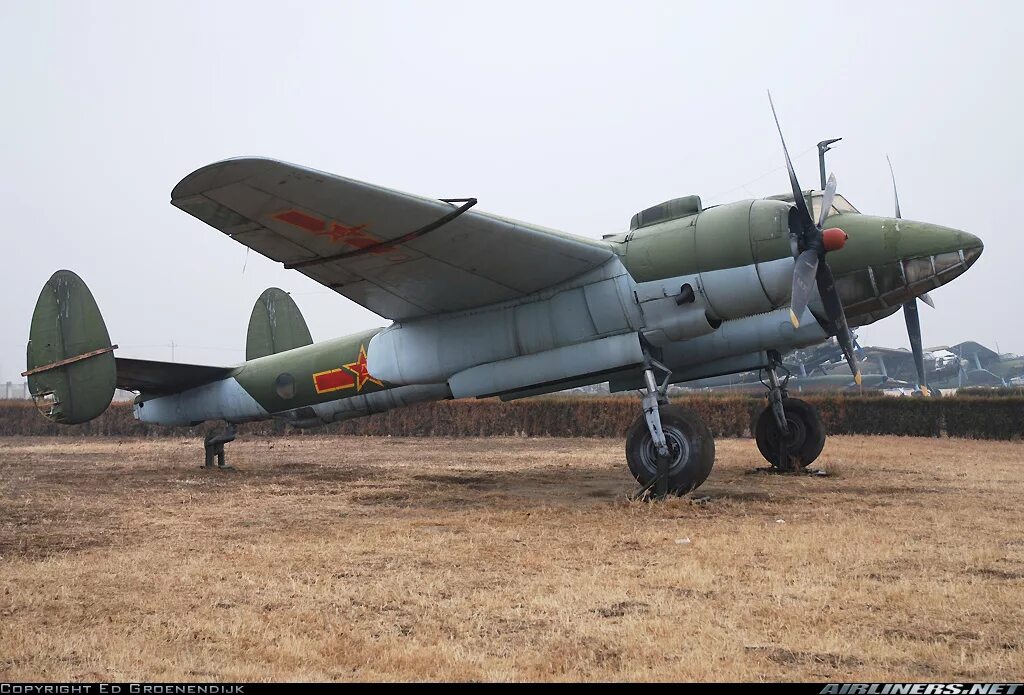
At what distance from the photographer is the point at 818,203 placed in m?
11.1

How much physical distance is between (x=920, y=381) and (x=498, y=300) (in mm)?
10213

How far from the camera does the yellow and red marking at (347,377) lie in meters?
13.7

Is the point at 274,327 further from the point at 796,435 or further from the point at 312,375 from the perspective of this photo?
the point at 796,435

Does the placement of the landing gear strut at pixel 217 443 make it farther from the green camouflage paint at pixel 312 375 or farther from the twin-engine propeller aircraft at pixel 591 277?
the twin-engine propeller aircraft at pixel 591 277

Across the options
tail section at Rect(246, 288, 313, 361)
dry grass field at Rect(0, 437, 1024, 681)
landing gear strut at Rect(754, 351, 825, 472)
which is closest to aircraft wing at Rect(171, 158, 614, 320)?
dry grass field at Rect(0, 437, 1024, 681)

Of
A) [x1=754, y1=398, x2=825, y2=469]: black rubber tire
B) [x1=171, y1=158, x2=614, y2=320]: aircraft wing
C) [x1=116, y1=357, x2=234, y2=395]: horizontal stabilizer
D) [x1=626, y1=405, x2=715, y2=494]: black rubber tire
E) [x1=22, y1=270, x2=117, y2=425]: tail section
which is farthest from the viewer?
[x1=116, y1=357, x2=234, y2=395]: horizontal stabilizer

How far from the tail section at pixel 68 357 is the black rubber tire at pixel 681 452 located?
29.9 feet

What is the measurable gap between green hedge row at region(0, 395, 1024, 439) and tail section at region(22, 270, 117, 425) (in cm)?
1300

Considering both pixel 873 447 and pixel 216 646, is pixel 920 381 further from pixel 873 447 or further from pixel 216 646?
pixel 216 646

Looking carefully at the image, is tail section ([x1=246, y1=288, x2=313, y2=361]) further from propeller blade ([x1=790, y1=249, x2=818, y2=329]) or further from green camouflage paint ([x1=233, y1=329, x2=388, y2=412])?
propeller blade ([x1=790, y1=249, x2=818, y2=329])

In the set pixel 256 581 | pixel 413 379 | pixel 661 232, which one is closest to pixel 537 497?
pixel 413 379

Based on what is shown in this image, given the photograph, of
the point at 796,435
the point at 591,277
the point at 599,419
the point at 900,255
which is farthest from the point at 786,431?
the point at 599,419

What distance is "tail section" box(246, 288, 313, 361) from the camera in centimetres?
1717

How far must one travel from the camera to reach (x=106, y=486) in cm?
1272
